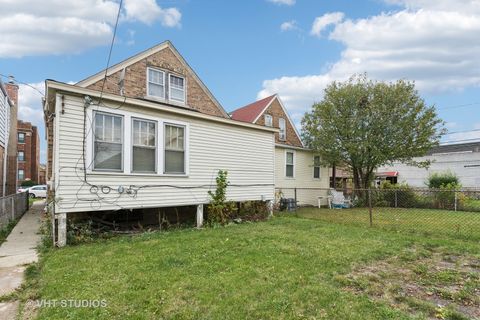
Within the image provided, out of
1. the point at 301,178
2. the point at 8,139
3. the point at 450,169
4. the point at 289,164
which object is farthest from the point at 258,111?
the point at 450,169

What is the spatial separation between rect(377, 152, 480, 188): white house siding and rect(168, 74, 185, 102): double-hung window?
22.1 metres

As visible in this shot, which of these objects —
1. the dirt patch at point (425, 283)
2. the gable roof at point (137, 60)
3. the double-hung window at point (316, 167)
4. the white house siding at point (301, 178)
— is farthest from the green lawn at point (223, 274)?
the double-hung window at point (316, 167)

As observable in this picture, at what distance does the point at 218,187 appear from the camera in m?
9.08

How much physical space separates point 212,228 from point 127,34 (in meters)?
5.31

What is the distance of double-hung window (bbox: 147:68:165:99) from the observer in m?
12.4

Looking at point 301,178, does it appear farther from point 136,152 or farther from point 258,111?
point 136,152

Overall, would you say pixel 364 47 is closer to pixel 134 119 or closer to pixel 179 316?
pixel 134 119

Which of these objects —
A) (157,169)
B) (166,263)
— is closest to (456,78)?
(157,169)

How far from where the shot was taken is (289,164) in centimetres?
1550

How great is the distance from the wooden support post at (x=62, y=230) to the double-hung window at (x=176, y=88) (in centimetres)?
757

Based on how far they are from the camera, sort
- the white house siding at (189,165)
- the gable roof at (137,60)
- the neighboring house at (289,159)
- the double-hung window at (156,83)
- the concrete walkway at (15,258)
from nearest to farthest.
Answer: the concrete walkway at (15,258)
the white house siding at (189,165)
the gable roof at (137,60)
the double-hung window at (156,83)
the neighboring house at (289,159)

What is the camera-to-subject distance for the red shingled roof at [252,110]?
19016 millimetres

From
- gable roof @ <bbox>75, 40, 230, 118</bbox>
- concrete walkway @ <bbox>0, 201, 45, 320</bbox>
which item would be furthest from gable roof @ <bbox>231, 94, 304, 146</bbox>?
concrete walkway @ <bbox>0, 201, 45, 320</bbox>

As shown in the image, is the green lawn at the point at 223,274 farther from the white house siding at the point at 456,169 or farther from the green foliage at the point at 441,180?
the white house siding at the point at 456,169
